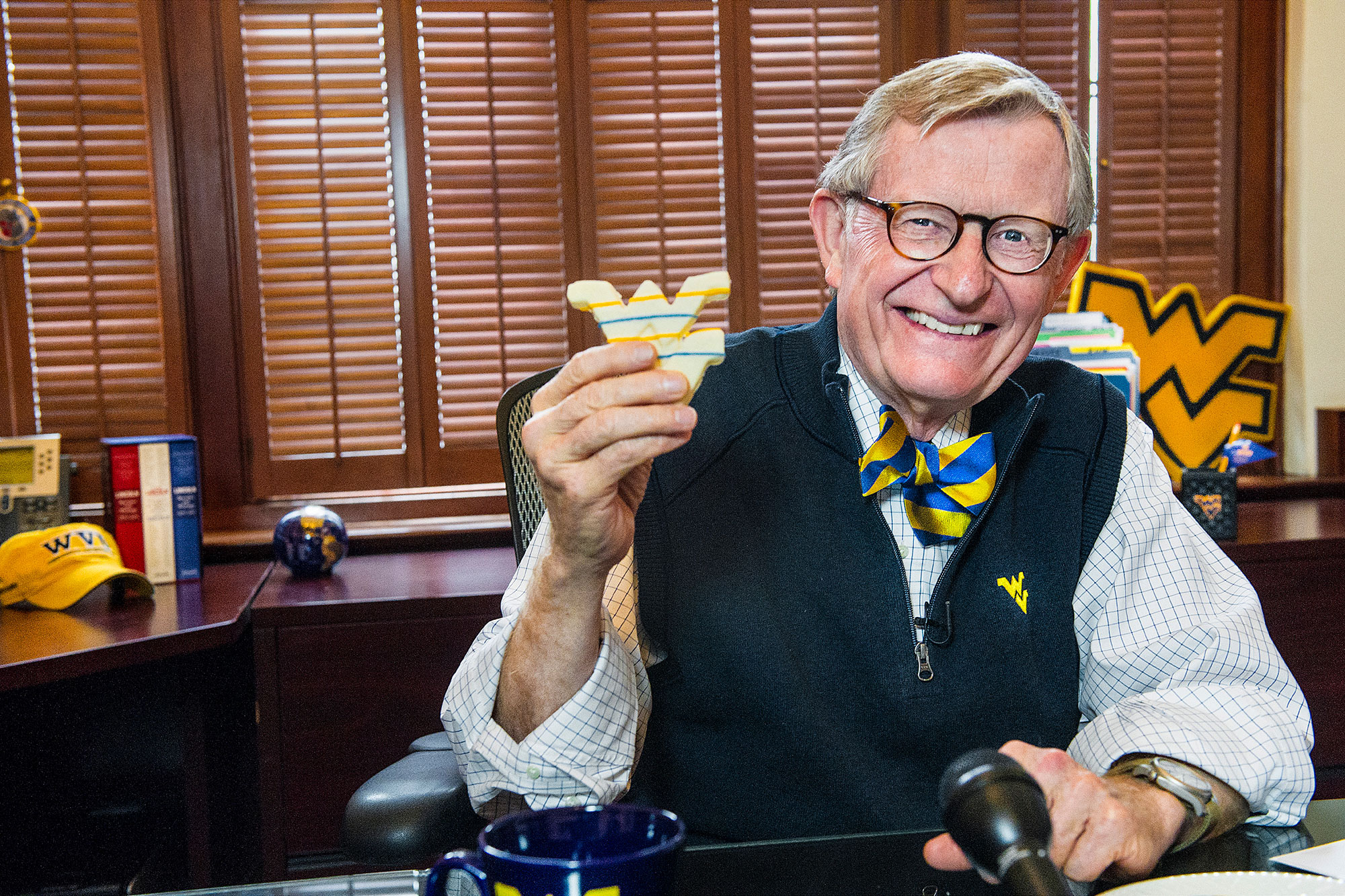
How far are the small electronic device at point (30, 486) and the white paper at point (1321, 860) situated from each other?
7.15 ft

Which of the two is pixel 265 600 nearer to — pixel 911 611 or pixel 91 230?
pixel 91 230

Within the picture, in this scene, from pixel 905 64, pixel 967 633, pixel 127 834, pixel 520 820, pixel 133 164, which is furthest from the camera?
pixel 905 64

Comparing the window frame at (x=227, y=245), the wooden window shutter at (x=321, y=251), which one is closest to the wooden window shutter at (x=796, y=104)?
the window frame at (x=227, y=245)

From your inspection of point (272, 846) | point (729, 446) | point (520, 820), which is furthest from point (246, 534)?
point (520, 820)

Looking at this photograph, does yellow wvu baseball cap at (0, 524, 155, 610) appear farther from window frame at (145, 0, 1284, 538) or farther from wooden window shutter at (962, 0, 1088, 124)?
wooden window shutter at (962, 0, 1088, 124)

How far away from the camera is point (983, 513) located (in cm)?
122

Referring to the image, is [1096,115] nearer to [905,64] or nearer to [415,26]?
[905,64]

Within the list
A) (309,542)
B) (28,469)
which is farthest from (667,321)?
(28,469)

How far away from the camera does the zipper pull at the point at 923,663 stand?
119cm

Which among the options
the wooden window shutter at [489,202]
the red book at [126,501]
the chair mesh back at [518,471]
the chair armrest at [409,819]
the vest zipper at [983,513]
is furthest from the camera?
the wooden window shutter at [489,202]

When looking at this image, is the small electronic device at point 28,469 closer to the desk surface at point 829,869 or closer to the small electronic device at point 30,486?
the small electronic device at point 30,486

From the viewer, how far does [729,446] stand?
1.28 meters

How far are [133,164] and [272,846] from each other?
4.72ft

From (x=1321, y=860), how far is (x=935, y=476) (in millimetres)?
497
